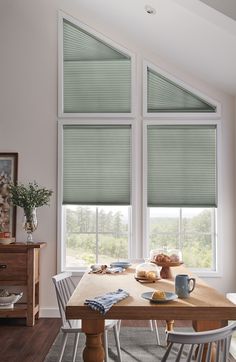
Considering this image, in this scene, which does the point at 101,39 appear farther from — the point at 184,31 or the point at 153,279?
the point at 153,279

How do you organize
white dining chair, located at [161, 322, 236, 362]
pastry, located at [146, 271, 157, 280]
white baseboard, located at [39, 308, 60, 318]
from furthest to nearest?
white baseboard, located at [39, 308, 60, 318], pastry, located at [146, 271, 157, 280], white dining chair, located at [161, 322, 236, 362]

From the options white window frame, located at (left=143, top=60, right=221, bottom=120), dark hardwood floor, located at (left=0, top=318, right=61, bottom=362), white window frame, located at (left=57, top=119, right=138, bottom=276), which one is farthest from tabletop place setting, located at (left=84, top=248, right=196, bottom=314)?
white window frame, located at (left=143, top=60, right=221, bottom=120)

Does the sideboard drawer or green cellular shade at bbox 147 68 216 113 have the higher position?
green cellular shade at bbox 147 68 216 113

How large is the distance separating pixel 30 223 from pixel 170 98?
2350 mm

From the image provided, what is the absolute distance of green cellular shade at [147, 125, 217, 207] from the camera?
5.25 m

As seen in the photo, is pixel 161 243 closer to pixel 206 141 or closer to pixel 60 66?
pixel 206 141

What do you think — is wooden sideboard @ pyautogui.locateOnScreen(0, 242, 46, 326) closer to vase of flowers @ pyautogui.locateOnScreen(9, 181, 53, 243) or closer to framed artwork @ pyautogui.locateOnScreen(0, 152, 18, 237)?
vase of flowers @ pyautogui.locateOnScreen(9, 181, 53, 243)

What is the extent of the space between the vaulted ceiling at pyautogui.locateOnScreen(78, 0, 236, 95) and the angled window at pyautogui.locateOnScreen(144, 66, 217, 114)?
0.22m

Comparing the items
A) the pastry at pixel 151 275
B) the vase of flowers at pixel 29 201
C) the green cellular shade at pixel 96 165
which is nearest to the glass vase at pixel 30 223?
the vase of flowers at pixel 29 201

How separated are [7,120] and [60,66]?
966 millimetres

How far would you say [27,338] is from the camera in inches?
171

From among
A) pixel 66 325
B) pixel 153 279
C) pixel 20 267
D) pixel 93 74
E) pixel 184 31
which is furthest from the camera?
pixel 93 74

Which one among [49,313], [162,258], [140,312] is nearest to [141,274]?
[162,258]

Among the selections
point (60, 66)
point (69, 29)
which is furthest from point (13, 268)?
point (69, 29)
